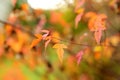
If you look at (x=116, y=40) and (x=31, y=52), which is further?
(x=31, y=52)

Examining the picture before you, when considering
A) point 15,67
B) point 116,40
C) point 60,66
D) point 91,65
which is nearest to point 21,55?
point 15,67

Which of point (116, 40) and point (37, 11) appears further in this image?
point (37, 11)

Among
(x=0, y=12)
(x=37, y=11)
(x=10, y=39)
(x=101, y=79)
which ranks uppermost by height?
(x=0, y=12)

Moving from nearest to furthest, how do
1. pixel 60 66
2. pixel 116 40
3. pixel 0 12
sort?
1. pixel 0 12
2. pixel 116 40
3. pixel 60 66

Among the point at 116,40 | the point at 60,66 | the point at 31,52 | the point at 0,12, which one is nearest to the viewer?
the point at 0,12

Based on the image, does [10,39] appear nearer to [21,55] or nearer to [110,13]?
[21,55]

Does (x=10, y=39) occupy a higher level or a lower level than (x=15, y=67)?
higher

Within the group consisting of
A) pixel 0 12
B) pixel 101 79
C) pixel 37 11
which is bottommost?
pixel 101 79

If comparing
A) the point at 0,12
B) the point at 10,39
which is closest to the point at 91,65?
the point at 10,39

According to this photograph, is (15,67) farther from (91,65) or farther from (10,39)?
(91,65)
